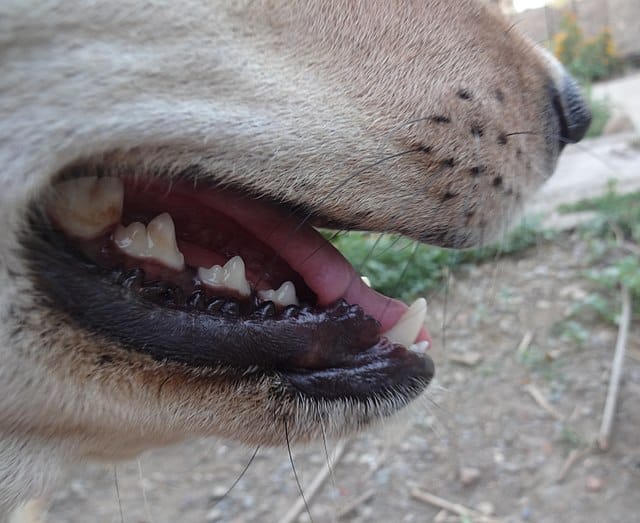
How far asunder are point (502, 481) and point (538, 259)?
206 cm

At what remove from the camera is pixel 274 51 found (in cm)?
135

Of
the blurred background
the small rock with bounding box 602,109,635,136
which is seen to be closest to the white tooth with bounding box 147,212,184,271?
the blurred background

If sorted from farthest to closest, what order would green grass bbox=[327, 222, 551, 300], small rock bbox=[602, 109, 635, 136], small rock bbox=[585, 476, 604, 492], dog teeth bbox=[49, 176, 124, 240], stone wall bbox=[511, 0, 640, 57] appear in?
stone wall bbox=[511, 0, 640, 57], small rock bbox=[602, 109, 635, 136], green grass bbox=[327, 222, 551, 300], small rock bbox=[585, 476, 604, 492], dog teeth bbox=[49, 176, 124, 240]

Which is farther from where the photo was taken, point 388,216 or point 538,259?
point 538,259

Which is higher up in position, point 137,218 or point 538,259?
point 137,218

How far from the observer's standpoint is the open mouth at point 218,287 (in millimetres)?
1316

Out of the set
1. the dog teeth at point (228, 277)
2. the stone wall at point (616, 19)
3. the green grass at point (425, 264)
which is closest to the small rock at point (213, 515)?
the green grass at point (425, 264)

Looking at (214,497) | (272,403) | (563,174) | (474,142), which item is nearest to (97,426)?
(272,403)

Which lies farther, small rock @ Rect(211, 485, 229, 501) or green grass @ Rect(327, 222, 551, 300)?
green grass @ Rect(327, 222, 551, 300)

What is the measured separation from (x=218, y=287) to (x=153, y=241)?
0.16 meters

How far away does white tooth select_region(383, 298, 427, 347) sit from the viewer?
1723 millimetres

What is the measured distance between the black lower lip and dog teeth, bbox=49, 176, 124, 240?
0.04 metres

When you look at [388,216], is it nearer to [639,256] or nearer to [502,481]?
[502,481]

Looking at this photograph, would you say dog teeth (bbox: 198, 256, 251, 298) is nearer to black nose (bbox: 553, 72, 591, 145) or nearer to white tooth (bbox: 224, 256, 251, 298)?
white tooth (bbox: 224, 256, 251, 298)
